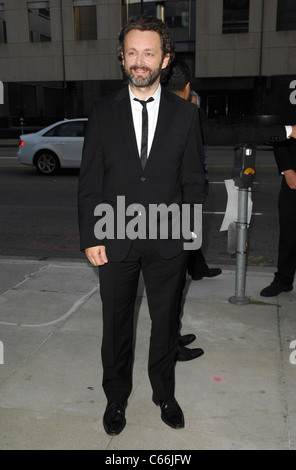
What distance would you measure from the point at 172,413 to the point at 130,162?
1.41 metres

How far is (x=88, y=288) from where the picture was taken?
191 inches

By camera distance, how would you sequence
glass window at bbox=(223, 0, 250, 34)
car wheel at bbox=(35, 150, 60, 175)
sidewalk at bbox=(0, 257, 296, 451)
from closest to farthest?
sidewalk at bbox=(0, 257, 296, 451)
car wheel at bbox=(35, 150, 60, 175)
glass window at bbox=(223, 0, 250, 34)

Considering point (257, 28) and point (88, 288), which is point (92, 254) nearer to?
point (88, 288)

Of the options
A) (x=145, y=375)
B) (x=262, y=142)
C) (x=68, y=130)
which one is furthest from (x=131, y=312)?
(x=68, y=130)

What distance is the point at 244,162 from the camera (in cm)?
397

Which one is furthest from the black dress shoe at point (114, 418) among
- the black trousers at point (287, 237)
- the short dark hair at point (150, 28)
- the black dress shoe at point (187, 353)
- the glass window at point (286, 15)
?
the glass window at point (286, 15)

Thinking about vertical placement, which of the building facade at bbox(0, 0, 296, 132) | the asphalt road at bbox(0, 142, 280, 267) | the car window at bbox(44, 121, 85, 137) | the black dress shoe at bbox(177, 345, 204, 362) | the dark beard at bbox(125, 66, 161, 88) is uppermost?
the building facade at bbox(0, 0, 296, 132)

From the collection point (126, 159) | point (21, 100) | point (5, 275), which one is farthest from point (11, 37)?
point (126, 159)

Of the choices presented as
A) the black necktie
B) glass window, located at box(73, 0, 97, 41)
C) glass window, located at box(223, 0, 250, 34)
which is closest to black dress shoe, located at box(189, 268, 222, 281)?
the black necktie

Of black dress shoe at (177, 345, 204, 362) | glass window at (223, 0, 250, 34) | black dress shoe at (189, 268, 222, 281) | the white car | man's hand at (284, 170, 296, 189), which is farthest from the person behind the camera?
glass window at (223, 0, 250, 34)

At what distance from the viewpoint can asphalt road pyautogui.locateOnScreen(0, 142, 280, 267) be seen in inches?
256

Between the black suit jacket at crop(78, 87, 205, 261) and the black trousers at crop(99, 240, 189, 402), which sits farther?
the black trousers at crop(99, 240, 189, 402)
